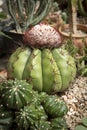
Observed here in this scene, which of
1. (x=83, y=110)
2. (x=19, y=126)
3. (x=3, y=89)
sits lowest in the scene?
(x=83, y=110)

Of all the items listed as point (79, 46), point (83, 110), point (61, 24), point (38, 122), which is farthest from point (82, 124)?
point (61, 24)

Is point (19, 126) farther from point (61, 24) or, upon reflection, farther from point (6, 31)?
point (61, 24)

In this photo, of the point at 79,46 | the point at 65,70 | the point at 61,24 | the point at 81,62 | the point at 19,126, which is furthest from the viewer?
the point at 61,24

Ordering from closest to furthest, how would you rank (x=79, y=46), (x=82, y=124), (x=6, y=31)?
1. (x=82, y=124)
2. (x=79, y=46)
3. (x=6, y=31)

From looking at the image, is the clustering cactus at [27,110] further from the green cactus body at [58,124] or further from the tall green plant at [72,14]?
the tall green plant at [72,14]

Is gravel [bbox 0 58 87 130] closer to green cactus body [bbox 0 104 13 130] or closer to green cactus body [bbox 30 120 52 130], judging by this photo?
green cactus body [bbox 30 120 52 130]

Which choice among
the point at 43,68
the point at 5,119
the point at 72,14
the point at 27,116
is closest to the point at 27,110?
the point at 27,116
